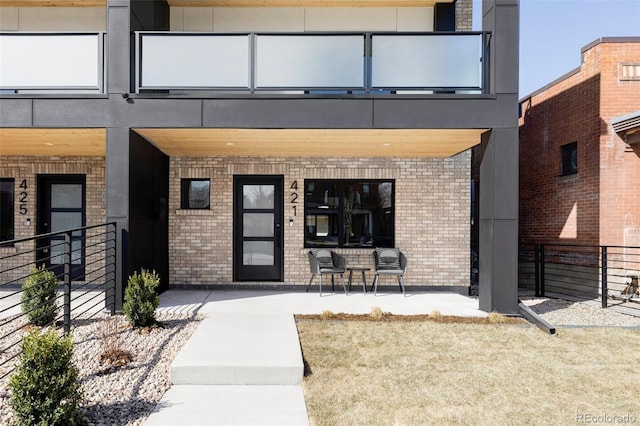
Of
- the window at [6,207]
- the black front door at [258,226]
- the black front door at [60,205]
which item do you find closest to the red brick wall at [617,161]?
the black front door at [258,226]

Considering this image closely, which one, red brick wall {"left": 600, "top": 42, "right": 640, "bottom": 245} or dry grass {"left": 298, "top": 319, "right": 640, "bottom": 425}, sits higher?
red brick wall {"left": 600, "top": 42, "right": 640, "bottom": 245}

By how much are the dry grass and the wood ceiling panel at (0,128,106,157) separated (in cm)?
455

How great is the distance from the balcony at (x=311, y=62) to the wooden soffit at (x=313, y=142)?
2.03 feet

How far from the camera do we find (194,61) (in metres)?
5.39

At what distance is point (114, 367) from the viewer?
11.8 ft

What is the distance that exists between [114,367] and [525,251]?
32.7ft

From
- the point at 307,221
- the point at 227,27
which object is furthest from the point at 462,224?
the point at 227,27

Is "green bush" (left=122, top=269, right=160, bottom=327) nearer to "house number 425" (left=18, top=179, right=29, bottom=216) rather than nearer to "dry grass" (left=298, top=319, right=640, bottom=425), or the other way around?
"dry grass" (left=298, top=319, right=640, bottom=425)

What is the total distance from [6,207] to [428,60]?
28.2 ft

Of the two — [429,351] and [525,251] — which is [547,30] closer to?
[525,251]

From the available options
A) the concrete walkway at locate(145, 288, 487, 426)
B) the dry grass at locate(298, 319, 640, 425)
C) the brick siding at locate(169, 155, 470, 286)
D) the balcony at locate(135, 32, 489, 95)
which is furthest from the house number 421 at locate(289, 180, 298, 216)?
the dry grass at locate(298, 319, 640, 425)

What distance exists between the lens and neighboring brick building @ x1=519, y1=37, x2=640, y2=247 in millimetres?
7531

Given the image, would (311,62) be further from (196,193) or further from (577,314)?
(577,314)

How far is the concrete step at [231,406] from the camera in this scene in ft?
9.32
